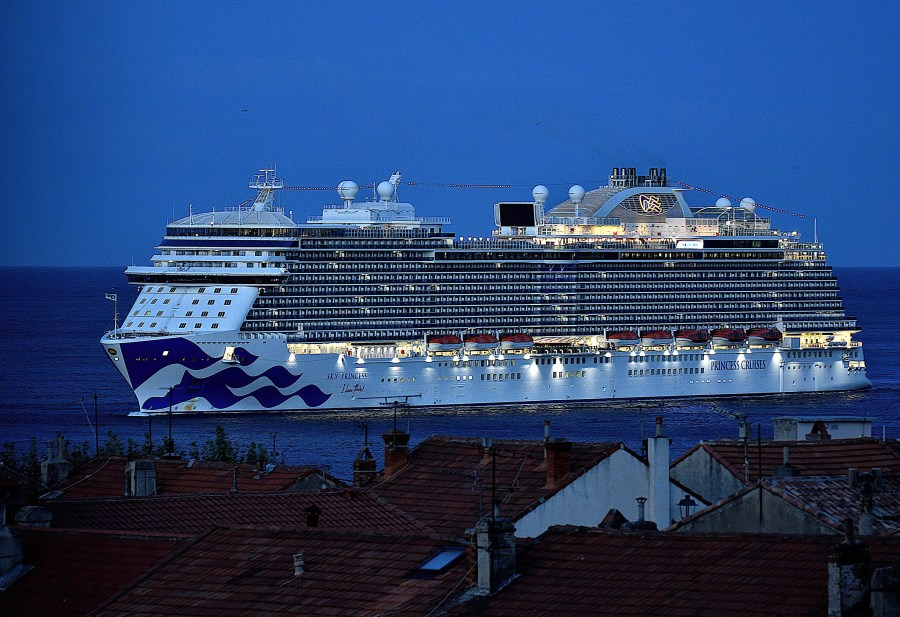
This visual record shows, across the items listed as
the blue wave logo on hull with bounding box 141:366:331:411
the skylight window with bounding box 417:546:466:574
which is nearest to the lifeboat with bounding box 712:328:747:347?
the blue wave logo on hull with bounding box 141:366:331:411

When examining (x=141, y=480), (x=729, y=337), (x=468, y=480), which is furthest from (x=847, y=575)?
(x=729, y=337)

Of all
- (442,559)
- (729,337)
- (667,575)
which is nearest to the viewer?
(667,575)

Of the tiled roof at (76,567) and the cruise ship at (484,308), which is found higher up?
the cruise ship at (484,308)

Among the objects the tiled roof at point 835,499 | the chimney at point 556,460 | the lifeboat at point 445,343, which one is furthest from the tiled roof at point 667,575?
the lifeboat at point 445,343

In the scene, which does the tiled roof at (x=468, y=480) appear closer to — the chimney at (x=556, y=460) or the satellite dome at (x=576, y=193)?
the chimney at (x=556, y=460)

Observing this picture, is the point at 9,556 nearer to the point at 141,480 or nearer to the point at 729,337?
the point at 141,480
